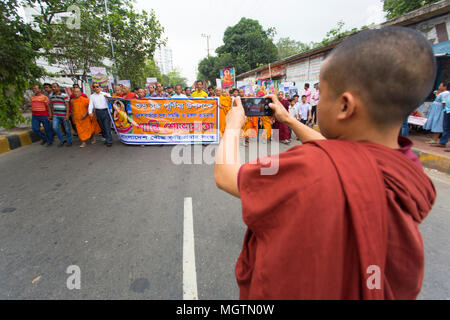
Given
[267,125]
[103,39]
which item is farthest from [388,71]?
[103,39]

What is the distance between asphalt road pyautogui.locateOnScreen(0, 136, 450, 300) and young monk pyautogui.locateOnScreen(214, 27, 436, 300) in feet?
4.17

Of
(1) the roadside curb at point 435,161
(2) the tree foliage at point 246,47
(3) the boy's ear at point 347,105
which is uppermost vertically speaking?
(2) the tree foliage at point 246,47

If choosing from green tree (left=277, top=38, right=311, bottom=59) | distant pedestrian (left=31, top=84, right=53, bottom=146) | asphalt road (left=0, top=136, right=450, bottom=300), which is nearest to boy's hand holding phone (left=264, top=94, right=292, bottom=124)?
asphalt road (left=0, top=136, right=450, bottom=300)

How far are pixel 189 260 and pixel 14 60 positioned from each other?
23.5 ft

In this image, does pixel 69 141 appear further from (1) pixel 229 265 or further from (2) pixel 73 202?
(1) pixel 229 265

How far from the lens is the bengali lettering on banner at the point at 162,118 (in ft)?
20.5

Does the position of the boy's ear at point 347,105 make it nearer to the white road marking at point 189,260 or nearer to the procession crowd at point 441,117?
the white road marking at point 189,260

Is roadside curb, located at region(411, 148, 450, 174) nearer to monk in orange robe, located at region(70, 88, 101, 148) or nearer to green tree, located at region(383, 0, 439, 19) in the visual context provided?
monk in orange robe, located at region(70, 88, 101, 148)

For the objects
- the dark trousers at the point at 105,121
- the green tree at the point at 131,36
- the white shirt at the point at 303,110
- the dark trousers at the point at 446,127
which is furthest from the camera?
the green tree at the point at 131,36

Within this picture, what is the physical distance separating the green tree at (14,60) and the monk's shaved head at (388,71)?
25.1 feet

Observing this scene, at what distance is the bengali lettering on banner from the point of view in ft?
20.5

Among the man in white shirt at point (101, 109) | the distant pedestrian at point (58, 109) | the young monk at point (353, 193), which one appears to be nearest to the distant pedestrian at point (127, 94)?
the man in white shirt at point (101, 109)

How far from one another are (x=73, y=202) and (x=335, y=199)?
338cm
